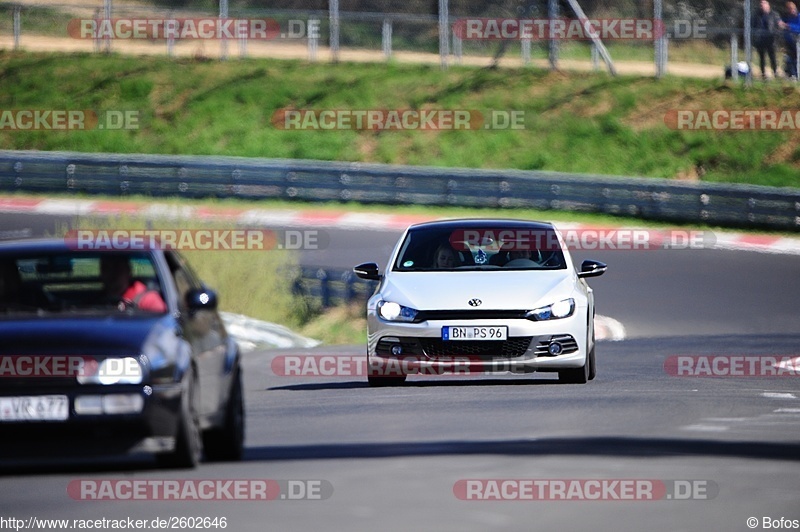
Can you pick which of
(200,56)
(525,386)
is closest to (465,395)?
(525,386)

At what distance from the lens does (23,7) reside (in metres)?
42.5

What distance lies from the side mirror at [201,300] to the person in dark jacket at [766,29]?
27018 mm

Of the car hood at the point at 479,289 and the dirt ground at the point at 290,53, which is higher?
the dirt ground at the point at 290,53

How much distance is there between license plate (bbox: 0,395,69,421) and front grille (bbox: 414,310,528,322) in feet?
15.3

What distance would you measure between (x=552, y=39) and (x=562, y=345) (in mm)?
26417

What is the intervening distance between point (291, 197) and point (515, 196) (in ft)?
15.2

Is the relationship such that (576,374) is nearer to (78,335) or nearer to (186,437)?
(186,437)

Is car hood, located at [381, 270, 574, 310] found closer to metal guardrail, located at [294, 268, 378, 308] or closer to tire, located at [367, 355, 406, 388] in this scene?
tire, located at [367, 355, 406, 388]

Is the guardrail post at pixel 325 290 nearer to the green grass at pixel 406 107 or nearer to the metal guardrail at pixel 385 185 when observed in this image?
the metal guardrail at pixel 385 185

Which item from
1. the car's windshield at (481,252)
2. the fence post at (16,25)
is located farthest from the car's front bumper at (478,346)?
the fence post at (16,25)

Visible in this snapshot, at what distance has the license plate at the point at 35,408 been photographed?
27.8 feet

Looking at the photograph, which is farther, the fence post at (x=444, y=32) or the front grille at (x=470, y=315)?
the fence post at (x=444, y=32)

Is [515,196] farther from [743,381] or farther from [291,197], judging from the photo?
[743,381]

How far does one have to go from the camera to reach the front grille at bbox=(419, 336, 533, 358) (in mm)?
12664
